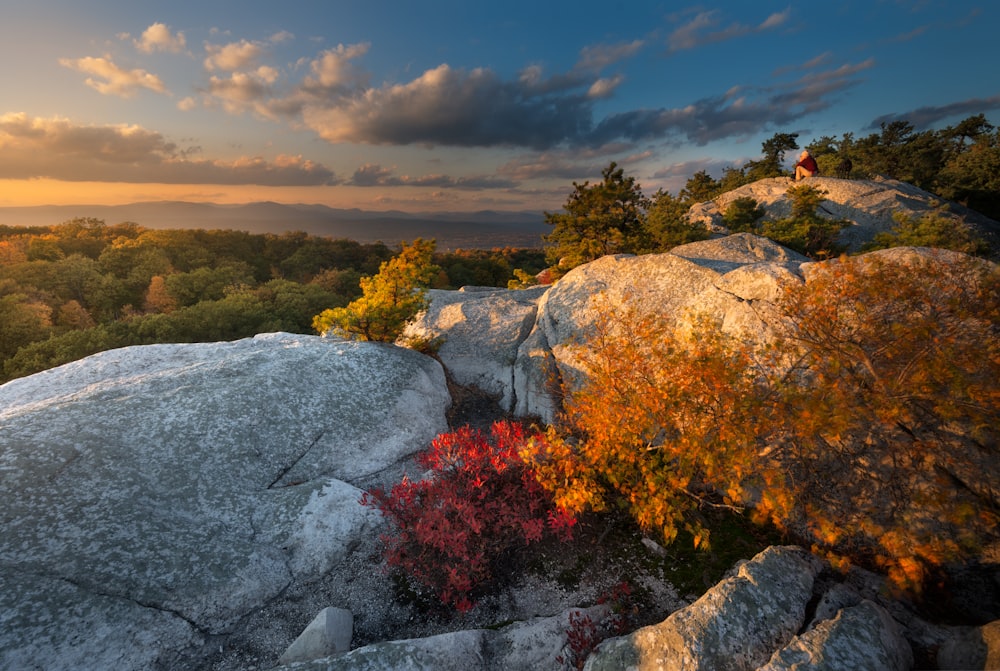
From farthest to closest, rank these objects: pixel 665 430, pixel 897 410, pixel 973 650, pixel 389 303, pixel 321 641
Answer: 1. pixel 389 303
2. pixel 665 430
3. pixel 897 410
4. pixel 321 641
5. pixel 973 650

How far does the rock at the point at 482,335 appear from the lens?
65.1ft

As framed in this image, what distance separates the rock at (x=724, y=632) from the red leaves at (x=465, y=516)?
307 cm

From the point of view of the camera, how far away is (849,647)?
20.0 feet

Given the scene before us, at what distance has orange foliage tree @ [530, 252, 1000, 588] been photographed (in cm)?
852

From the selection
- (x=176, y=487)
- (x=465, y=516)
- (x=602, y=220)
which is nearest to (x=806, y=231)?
(x=602, y=220)

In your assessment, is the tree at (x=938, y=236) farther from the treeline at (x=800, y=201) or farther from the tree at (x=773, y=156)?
the tree at (x=773, y=156)

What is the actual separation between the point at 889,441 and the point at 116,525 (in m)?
18.5

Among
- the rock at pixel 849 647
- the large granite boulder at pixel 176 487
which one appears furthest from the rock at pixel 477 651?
the large granite boulder at pixel 176 487

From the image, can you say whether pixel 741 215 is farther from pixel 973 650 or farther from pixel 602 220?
pixel 973 650

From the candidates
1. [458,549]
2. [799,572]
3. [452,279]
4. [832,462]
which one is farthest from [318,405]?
[452,279]

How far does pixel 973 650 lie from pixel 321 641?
436 inches

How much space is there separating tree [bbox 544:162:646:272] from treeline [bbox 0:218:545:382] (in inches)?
664

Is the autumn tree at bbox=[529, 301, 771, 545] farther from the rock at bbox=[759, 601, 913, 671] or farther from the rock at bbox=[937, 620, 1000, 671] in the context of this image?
the rock at bbox=[937, 620, 1000, 671]

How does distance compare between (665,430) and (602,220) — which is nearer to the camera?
(665,430)
